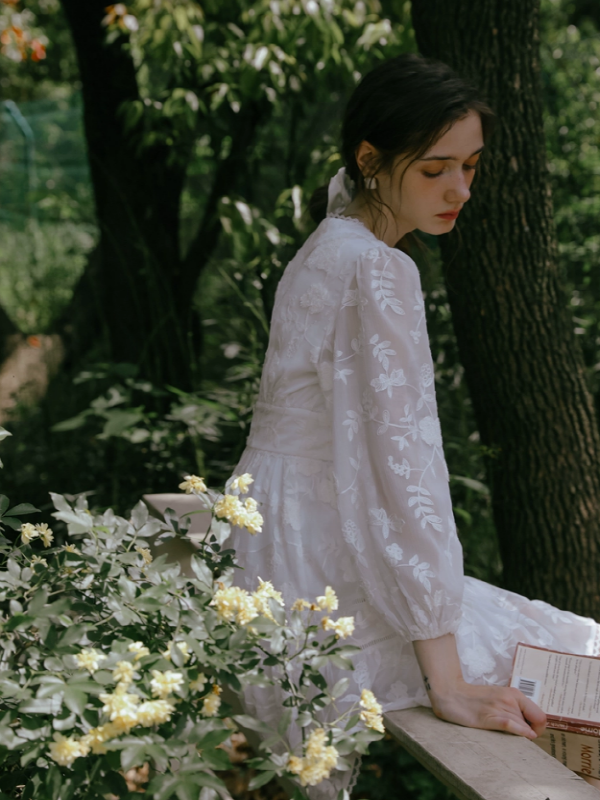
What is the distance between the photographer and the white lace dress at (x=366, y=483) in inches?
55.1

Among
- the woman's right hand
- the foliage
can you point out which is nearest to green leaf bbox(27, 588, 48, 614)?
the foliage

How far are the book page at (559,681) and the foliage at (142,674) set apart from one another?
44 cm

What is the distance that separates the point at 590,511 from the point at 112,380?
2133 millimetres

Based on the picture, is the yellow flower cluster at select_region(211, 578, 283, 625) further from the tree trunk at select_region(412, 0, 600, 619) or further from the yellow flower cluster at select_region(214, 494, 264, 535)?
the tree trunk at select_region(412, 0, 600, 619)

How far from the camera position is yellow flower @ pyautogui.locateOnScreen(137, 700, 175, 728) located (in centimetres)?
91

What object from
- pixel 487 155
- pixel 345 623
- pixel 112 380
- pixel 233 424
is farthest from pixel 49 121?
pixel 345 623

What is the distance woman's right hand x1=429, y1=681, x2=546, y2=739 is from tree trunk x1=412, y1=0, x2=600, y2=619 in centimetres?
98

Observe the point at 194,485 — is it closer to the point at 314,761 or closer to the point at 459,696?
the point at 314,761

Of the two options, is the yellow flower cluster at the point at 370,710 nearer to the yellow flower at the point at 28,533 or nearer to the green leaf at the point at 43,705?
the green leaf at the point at 43,705

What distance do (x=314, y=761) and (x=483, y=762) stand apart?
1.26 feet

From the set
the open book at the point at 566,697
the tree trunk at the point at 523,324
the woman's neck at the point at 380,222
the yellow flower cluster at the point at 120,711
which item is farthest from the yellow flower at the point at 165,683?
the tree trunk at the point at 523,324

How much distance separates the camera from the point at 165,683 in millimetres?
941

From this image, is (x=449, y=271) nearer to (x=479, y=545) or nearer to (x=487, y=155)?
(x=487, y=155)

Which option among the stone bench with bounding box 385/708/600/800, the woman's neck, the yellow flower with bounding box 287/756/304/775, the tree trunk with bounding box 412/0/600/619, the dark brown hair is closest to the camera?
the yellow flower with bounding box 287/756/304/775
